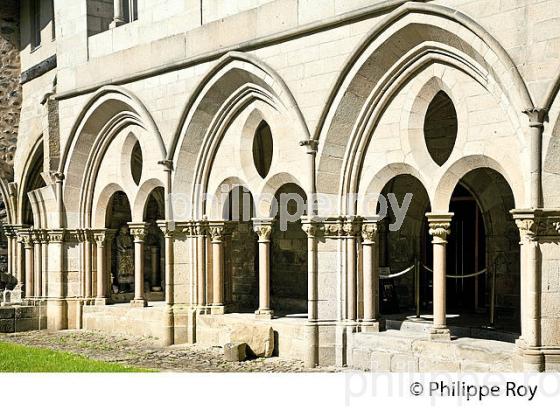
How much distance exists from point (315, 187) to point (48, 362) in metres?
3.57

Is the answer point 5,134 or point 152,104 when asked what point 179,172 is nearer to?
point 152,104

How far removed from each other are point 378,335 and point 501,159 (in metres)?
2.40

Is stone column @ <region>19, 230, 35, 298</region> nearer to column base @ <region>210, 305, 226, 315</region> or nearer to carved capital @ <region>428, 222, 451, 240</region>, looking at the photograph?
column base @ <region>210, 305, 226, 315</region>

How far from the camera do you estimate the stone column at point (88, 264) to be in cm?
1275

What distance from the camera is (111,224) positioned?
1441 centimetres

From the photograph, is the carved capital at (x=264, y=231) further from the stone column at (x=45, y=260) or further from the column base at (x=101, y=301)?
the stone column at (x=45, y=260)

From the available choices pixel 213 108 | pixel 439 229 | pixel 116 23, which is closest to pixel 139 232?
pixel 213 108

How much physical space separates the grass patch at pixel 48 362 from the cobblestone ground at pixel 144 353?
42 centimetres

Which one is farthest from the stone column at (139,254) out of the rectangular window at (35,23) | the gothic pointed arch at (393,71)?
the rectangular window at (35,23)

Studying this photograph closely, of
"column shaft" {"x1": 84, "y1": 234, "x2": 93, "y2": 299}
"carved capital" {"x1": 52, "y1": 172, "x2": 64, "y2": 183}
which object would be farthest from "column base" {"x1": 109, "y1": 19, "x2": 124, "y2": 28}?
"column shaft" {"x1": 84, "y1": 234, "x2": 93, "y2": 299}

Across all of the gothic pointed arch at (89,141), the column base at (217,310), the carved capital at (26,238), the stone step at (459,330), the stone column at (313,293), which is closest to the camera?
the stone step at (459,330)

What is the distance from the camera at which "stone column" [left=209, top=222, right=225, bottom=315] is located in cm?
1077

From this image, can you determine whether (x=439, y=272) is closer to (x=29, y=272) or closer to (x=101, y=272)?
(x=101, y=272)
